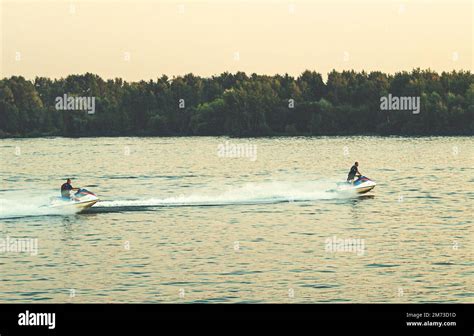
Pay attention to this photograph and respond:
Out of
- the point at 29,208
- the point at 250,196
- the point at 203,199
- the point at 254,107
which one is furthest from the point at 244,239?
the point at 254,107

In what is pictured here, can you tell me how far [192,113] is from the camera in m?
166

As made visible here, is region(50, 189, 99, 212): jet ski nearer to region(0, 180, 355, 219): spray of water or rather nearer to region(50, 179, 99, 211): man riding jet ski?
region(50, 179, 99, 211): man riding jet ski

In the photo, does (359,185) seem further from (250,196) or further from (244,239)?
(244,239)

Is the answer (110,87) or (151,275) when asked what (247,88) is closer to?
(110,87)

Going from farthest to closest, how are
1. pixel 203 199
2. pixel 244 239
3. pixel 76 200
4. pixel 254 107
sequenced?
pixel 254 107, pixel 203 199, pixel 76 200, pixel 244 239

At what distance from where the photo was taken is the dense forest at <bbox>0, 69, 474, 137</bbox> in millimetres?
145250

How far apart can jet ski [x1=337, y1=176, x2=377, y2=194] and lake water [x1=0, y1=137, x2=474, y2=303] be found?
78 cm

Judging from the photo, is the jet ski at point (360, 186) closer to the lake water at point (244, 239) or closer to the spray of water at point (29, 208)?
the lake water at point (244, 239)

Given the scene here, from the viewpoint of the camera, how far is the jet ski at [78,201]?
146 feet

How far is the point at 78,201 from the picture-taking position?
44.6 m

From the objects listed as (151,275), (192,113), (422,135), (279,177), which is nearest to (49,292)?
(151,275)

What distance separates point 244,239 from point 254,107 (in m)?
117

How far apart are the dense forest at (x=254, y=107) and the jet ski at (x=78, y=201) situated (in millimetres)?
102194

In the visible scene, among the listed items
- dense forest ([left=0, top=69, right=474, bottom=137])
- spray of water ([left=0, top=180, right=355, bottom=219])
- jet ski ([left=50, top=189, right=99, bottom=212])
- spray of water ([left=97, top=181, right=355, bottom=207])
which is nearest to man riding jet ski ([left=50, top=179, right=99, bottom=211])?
jet ski ([left=50, top=189, right=99, bottom=212])
